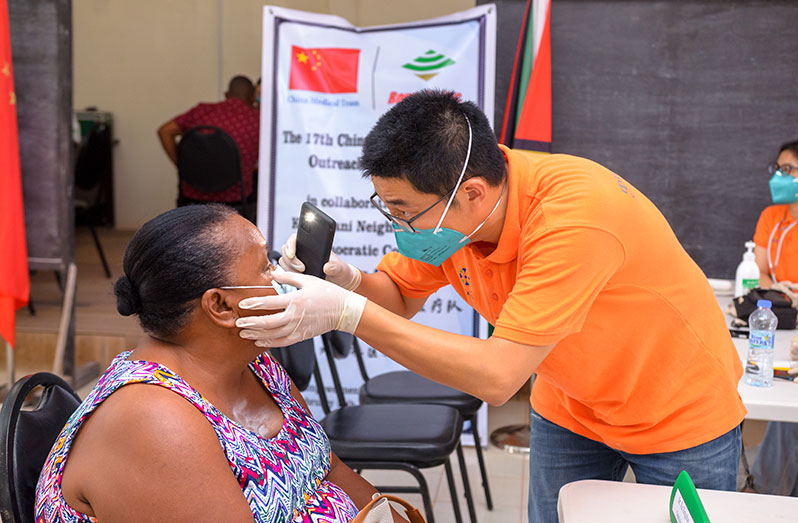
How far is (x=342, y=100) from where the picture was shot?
3.37 m

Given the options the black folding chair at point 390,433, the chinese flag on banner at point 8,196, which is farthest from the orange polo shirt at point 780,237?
the chinese flag on banner at point 8,196

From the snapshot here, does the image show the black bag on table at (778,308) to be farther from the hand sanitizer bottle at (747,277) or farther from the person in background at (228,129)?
the person in background at (228,129)

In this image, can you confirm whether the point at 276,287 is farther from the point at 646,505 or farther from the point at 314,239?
the point at 646,505

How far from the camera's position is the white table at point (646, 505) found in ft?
4.14

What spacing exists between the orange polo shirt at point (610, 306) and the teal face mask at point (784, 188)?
1.77m

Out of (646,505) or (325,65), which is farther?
(325,65)

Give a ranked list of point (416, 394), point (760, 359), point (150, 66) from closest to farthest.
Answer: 1. point (760, 359)
2. point (416, 394)
3. point (150, 66)

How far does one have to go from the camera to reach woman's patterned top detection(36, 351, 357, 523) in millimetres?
1212

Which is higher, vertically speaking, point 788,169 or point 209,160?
point 788,169

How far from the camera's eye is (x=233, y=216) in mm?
1399

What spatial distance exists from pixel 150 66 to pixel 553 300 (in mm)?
6902

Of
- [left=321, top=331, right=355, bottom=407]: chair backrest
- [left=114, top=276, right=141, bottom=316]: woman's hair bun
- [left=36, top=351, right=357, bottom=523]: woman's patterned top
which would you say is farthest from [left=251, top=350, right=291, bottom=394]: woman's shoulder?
[left=321, top=331, right=355, bottom=407]: chair backrest

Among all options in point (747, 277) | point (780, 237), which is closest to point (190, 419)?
point (747, 277)

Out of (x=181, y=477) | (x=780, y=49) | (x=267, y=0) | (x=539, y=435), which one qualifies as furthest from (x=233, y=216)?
(x=267, y=0)
